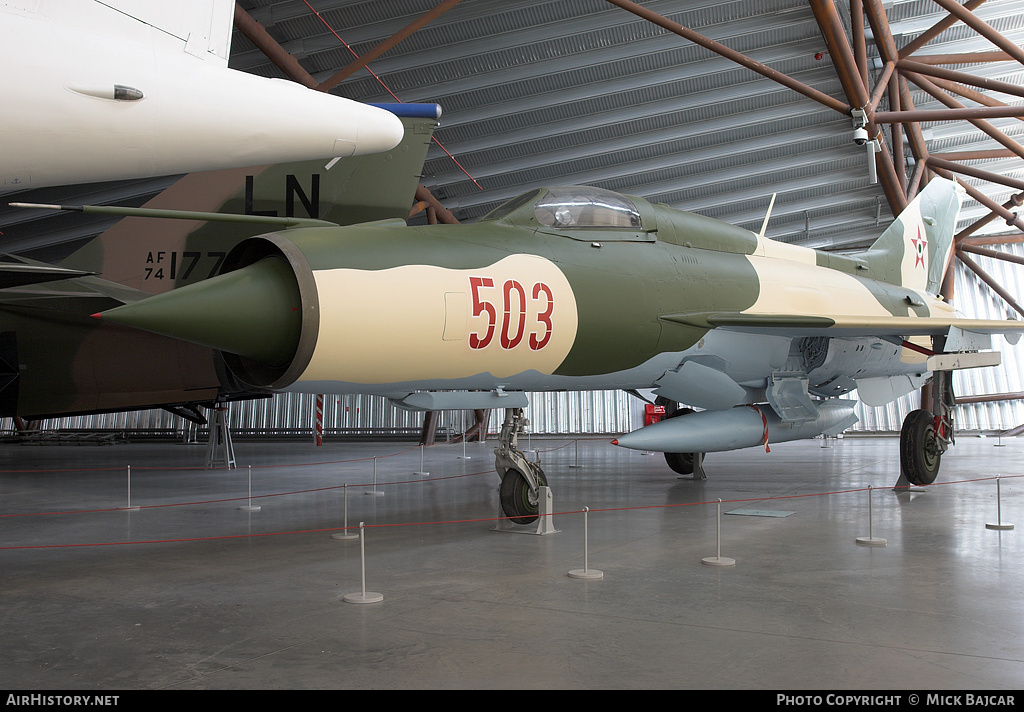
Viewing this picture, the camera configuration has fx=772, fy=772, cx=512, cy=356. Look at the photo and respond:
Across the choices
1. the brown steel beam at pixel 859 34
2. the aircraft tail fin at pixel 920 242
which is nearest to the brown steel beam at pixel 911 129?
the brown steel beam at pixel 859 34

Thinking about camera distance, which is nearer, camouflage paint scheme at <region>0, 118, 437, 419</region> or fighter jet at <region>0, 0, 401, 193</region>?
fighter jet at <region>0, 0, 401, 193</region>

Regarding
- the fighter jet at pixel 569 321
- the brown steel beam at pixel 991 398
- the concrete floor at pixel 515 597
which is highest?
the fighter jet at pixel 569 321

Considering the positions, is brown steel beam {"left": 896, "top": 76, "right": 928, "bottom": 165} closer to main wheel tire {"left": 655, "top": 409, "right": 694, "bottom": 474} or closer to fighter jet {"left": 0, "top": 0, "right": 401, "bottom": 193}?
main wheel tire {"left": 655, "top": 409, "right": 694, "bottom": 474}

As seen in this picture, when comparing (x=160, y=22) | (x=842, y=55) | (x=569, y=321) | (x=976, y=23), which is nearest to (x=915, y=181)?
(x=976, y=23)

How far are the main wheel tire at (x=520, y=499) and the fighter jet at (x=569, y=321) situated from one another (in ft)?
0.06

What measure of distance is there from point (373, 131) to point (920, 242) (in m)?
9.69

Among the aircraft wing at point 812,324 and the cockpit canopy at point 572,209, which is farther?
the aircraft wing at point 812,324

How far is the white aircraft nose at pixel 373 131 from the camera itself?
5312 mm

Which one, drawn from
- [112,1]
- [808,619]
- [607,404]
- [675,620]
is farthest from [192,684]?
[607,404]

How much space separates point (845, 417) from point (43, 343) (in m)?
10.2

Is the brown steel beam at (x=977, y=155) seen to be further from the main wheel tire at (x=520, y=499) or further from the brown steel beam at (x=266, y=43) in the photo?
the main wheel tire at (x=520, y=499)

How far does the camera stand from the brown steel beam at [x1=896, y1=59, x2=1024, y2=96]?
46.9 ft

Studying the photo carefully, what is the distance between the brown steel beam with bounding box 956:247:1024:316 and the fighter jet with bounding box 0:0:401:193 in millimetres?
27202

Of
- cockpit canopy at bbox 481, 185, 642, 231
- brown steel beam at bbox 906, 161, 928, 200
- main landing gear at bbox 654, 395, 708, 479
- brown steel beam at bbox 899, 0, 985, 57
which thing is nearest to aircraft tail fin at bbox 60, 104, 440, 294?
cockpit canopy at bbox 481, 185, 642, 231
